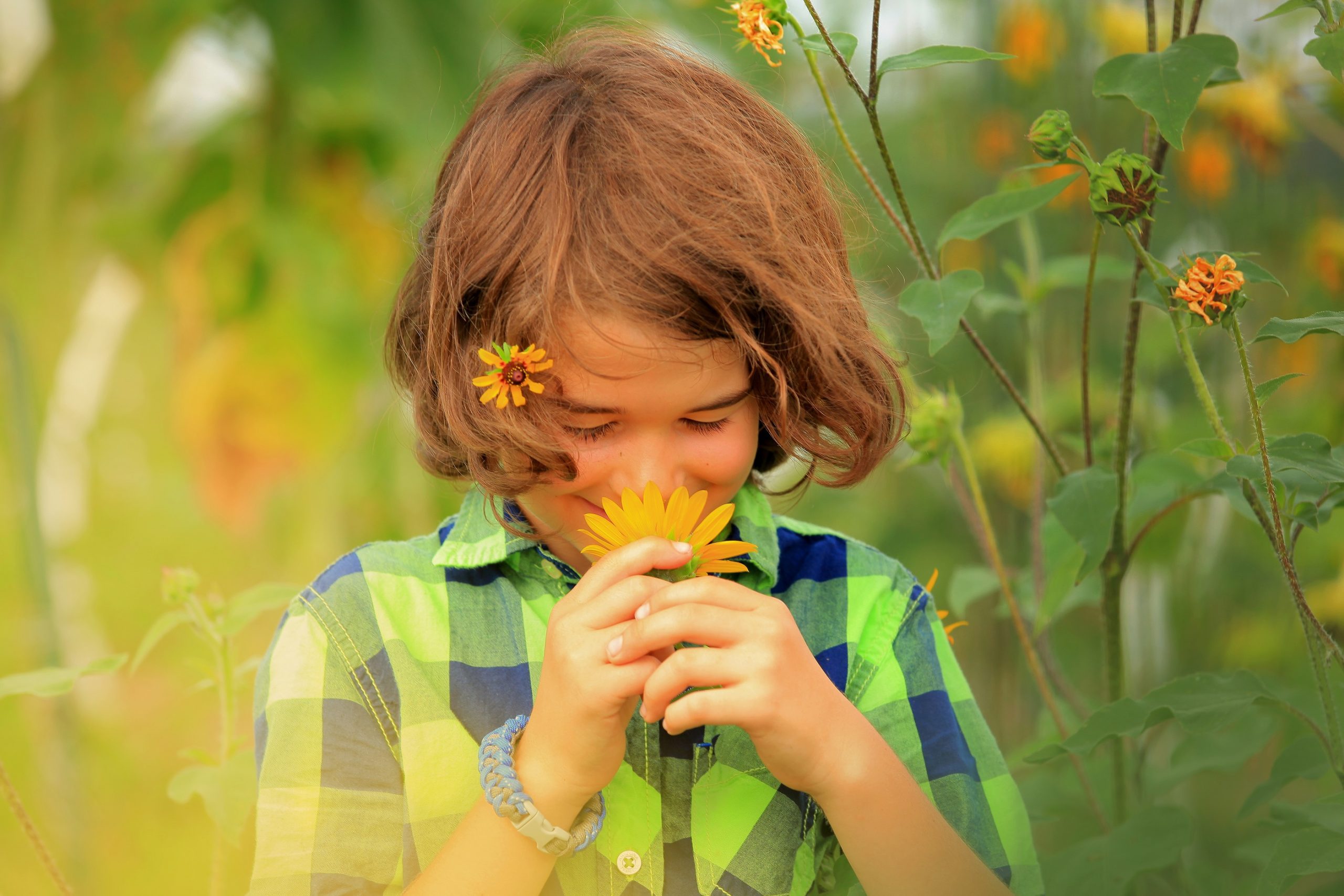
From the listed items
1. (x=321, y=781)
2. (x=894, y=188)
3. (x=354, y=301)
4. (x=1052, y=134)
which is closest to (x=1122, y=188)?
(x=1052, y=134)

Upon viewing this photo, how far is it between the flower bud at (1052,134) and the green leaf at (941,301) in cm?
9

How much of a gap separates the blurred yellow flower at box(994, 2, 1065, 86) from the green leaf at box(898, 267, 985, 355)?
79 cm

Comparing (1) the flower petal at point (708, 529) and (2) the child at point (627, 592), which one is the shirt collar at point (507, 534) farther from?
(1) the flower petal at point (708, 529)

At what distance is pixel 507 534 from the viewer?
0.75 meters

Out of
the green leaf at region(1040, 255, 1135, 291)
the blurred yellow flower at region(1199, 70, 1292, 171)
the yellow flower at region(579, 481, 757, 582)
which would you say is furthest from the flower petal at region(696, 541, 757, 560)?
the blurred yellow flower at region(1199, 70, 1292, 171)

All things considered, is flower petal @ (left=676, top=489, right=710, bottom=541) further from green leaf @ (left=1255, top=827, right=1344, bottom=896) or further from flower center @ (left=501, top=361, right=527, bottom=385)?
green leaf @ (left=1255, top=827, right=1344, bottom=896)

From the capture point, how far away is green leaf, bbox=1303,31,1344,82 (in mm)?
628

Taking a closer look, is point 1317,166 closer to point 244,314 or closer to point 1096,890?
point 1096,890

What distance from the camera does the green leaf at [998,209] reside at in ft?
2.41

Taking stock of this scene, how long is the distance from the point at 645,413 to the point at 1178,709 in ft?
1.29

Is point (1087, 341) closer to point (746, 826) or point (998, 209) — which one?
point (998, 209)

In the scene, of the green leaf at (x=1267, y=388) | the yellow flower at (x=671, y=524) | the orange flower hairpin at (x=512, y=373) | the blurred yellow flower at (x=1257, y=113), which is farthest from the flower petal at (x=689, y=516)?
the blurred yellow flower at (x=1257, y=113)

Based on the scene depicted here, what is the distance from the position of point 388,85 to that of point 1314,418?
1.24 m

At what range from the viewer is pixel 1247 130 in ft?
4.19
